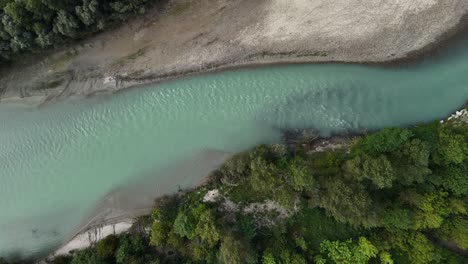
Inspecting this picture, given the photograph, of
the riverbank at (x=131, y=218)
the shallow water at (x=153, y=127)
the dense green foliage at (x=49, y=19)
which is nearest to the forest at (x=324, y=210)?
the riverbank at (x=131, y=218)

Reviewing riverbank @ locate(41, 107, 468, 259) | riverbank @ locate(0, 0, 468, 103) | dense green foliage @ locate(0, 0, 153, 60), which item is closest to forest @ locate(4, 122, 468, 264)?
riverbank @ locate(41, 107, 468, 259)

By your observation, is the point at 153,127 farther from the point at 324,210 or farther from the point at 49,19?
the point at 324,210

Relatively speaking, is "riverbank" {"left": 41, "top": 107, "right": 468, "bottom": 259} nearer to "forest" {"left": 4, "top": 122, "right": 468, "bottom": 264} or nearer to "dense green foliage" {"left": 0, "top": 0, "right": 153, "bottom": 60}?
"forest" {"left": 4, "top": 122, "right": 468, "bottom": 264}

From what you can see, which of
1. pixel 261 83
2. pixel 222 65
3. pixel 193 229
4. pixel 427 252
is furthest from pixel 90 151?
pixel 427 252

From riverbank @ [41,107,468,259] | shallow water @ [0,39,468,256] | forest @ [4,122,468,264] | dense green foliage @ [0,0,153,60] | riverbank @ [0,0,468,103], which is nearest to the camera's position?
forest @ [4,122,468,264]

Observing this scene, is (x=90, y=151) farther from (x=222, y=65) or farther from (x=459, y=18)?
(x=459, y=18)

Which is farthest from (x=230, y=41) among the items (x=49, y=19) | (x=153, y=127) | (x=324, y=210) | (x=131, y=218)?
(x=131, y=218)

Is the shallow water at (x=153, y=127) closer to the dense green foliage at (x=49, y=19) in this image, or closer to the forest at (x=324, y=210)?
the forest at (x=324, y=210)
